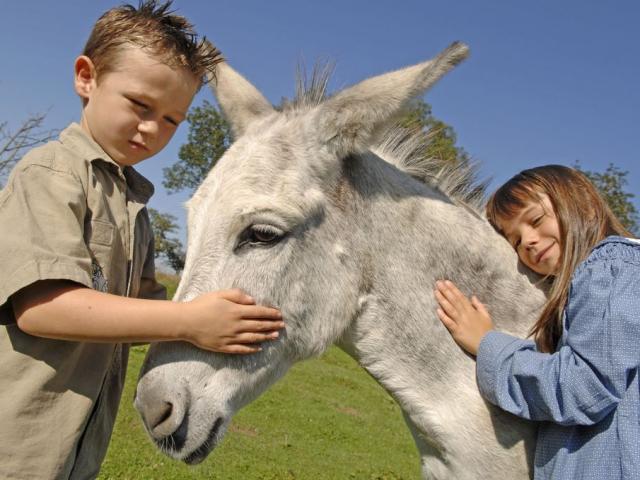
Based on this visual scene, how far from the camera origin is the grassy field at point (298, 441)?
24.1ft

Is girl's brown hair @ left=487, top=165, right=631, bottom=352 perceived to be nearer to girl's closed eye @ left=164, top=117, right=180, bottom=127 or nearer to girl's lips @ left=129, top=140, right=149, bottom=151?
girl's closed eye @ left=164, top=117, right=180, bottom=127

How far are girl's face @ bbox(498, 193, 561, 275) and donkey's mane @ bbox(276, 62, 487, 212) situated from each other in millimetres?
321

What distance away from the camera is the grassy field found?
24.1 ft

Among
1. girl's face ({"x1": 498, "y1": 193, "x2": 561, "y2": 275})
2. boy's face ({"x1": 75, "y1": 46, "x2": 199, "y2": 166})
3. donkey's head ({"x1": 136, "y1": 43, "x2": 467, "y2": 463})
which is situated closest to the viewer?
donkey's head ({"x1": 136, "y1": 43, "x2": 467, "y2": 463})

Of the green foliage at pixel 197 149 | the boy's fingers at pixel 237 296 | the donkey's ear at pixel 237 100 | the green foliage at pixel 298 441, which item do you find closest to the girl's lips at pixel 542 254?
the boy's fingers at pixel 237 296

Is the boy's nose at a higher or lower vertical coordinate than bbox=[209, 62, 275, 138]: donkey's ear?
lower

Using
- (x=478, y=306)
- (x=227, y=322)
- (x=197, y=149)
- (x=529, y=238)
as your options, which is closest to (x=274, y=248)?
(x=227, y=322)

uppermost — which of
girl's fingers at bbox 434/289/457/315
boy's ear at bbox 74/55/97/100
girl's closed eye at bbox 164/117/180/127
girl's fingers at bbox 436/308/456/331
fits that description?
boy's ear at bbox 74/55/97/100

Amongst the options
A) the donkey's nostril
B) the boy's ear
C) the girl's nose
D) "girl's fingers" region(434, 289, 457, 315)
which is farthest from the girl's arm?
the boy's ear

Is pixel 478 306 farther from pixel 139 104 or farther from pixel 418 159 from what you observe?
pixel 139 104

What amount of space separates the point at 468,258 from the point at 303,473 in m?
6.53

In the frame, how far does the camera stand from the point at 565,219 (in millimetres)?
2527

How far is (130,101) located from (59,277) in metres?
0.83

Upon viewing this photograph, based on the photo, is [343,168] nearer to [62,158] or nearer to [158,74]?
[158,74]
